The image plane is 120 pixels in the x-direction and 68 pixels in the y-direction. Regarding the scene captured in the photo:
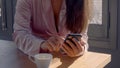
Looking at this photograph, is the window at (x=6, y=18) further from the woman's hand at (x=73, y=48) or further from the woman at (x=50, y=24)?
the woman's hand at (x=73, y=48)

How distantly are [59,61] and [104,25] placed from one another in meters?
1.16

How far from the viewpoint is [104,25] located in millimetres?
2248

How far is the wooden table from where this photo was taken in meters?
1.12

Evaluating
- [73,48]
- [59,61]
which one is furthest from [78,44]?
[59,61]

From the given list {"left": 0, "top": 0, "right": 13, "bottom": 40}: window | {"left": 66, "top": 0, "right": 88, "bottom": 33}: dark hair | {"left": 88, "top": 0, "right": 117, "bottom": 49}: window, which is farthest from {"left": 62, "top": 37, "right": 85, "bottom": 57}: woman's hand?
{"left": 0, "top": 0, "right": 13, "bottom": 40}: window

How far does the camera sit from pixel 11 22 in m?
2.61

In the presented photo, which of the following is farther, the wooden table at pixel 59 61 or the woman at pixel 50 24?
the woman at pixel 50 24

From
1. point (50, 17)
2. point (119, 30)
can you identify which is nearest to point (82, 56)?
point (50, 17)

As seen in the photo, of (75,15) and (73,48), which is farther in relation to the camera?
(75,15)

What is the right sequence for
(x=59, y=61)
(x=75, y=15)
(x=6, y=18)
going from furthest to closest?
1. (x=6, y=18)
2. (x=75, y=15)
3. (x=59, y=61)

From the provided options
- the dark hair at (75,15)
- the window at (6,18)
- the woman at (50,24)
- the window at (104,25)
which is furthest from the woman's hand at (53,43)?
the window at (6,18)

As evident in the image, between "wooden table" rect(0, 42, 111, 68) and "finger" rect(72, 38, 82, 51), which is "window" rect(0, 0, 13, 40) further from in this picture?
"finger" rect(72, 38, 82, 51)

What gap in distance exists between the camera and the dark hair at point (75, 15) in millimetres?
1329

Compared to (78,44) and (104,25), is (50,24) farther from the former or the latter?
(104,25)
